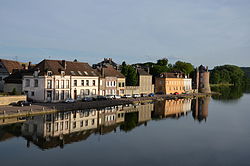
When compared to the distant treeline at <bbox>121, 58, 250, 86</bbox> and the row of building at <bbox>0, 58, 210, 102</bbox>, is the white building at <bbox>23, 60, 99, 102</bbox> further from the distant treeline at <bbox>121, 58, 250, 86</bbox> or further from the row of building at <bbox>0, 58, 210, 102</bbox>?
the distant treeline at <bbox>121, 58, 250, 86</bbox>

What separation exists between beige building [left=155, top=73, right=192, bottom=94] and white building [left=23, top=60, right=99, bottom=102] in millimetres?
28758

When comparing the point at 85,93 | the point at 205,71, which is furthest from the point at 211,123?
the point at 205,71

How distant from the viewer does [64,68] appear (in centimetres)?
4797

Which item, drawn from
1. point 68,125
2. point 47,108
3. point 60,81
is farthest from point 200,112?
point 47,108

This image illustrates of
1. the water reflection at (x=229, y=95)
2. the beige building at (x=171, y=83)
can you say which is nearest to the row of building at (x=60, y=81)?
the beige building at (x=171, y=83)

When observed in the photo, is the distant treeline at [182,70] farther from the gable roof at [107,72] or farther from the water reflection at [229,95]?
the water reflection at [229,95]

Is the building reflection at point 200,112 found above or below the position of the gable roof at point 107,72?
below

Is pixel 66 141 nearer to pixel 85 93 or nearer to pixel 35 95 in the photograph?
pixel 35 95

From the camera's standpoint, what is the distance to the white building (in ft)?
144

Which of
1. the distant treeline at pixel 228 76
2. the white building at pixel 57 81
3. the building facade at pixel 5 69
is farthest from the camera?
the distant treeline at pixel 228 76

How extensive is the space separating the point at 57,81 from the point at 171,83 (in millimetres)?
40934

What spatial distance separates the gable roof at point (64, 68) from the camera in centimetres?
4509

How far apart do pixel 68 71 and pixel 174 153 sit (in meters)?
31.1

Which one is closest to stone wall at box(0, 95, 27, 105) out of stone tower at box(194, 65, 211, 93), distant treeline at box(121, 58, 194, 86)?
distant treeline at box(121, 58, 194, 86)
